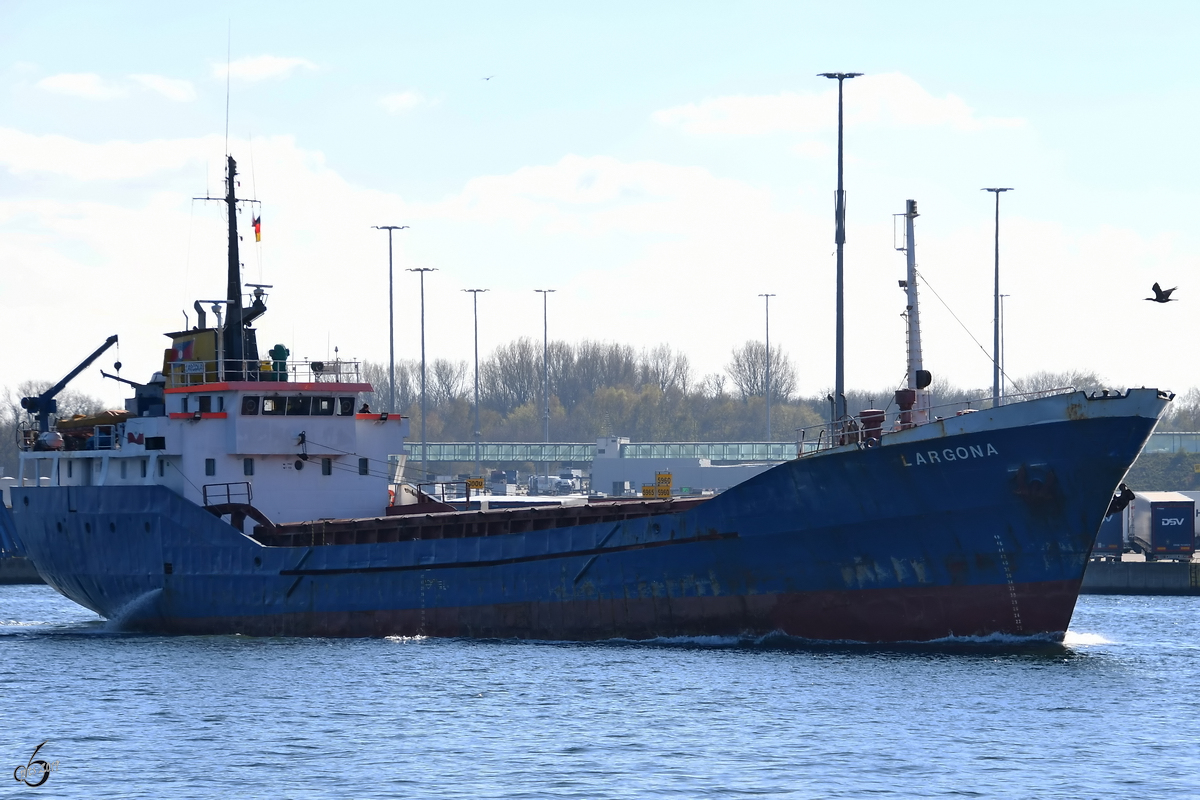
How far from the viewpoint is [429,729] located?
25.9 metres

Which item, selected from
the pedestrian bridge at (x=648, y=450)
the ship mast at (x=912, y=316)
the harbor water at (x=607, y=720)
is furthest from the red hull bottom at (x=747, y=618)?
the pedestrian bridge at (x=648, y=450)

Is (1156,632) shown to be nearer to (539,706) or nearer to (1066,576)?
(1066,576)

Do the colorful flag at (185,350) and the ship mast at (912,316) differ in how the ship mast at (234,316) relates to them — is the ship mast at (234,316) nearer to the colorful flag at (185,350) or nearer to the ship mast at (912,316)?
the colorful flag at (185,350)

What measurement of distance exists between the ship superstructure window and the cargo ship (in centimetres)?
10

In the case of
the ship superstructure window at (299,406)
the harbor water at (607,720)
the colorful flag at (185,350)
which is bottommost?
the harbor water at (607,720)

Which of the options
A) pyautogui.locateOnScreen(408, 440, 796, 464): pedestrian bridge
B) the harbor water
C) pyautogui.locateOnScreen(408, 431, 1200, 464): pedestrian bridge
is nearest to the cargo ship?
the harbor water

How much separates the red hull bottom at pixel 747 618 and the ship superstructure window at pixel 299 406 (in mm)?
5244

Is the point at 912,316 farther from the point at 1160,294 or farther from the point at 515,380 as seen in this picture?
the point at 515,380

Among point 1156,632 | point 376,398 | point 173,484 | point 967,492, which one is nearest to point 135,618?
point 173,484

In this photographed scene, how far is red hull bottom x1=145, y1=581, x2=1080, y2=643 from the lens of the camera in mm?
31609

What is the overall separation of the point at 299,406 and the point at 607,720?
16.1 meters

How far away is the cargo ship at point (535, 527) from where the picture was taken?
3098cm

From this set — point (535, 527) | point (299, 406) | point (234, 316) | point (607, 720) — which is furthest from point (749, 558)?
point (234, 316)

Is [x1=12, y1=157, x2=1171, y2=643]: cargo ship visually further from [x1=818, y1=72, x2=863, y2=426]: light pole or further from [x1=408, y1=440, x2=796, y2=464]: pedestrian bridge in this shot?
[x1=408, y1=440, x2=796, y2=464]: pedestrian bridge
